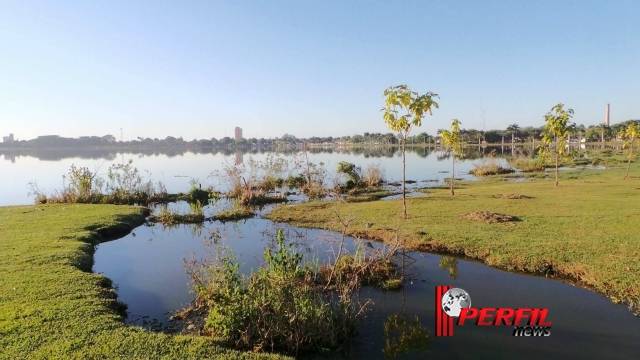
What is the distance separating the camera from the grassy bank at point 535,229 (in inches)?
307

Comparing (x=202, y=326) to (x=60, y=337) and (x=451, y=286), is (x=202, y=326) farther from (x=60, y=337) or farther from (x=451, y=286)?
(x=451, y=286)

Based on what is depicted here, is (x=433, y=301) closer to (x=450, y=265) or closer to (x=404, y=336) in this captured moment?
(x=404, y=336)

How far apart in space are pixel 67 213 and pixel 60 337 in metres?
12.1

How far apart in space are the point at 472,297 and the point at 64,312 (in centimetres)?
722

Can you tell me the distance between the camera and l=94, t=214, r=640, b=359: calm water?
17.8 ft

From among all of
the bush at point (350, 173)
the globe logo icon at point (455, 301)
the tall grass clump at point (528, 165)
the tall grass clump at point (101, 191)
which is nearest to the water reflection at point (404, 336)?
the globe logo icon at point (455, 301)

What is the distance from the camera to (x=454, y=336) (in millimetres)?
5824

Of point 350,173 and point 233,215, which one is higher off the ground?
point 350,173

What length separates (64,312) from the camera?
19.6ft

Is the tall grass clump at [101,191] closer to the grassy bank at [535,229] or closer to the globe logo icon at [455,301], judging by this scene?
the grassy bank at [535,229]

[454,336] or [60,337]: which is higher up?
[60,337]

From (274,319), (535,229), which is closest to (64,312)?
(274,319)

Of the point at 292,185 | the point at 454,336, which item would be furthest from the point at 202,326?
the point at 292,185

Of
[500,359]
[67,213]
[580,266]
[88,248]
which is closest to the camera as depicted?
[500,359]
